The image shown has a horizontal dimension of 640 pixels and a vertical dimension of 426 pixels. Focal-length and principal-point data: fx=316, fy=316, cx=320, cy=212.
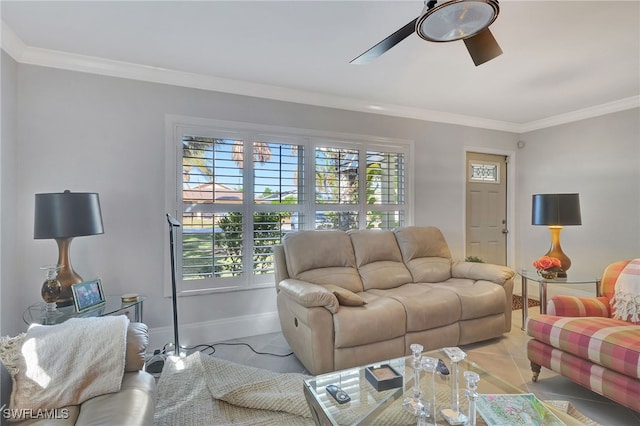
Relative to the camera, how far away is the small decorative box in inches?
63.3

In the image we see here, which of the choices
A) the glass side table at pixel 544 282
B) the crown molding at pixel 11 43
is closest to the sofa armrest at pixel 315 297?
the glass side table at pixel 544 282

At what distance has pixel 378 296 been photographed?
271 centimetres

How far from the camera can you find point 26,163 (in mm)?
2480

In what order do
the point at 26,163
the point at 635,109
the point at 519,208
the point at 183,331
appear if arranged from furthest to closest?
the point at 519,208, the point at 635,109, the point at 183,331, the point at 26,163

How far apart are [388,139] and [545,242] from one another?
2730mm

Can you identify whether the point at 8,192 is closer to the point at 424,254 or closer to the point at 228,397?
the point at 228,397

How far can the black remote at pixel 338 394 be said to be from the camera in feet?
4.84

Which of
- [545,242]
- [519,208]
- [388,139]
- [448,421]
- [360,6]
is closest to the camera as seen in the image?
[448,421]

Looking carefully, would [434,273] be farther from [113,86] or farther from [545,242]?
[113,86]

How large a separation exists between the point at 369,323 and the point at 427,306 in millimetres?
570

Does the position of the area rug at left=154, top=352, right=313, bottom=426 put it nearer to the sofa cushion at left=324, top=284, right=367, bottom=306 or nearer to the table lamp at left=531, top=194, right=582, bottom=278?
the sofa cushion at left=324, top=284, right=367, bottom=306

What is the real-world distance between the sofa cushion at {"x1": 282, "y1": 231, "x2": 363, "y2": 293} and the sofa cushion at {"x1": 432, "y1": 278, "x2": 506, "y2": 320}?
0.87m

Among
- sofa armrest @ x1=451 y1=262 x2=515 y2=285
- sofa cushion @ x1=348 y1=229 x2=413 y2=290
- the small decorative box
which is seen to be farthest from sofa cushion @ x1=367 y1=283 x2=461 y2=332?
the small decorative box

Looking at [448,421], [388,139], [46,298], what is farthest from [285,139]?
[448,421]
